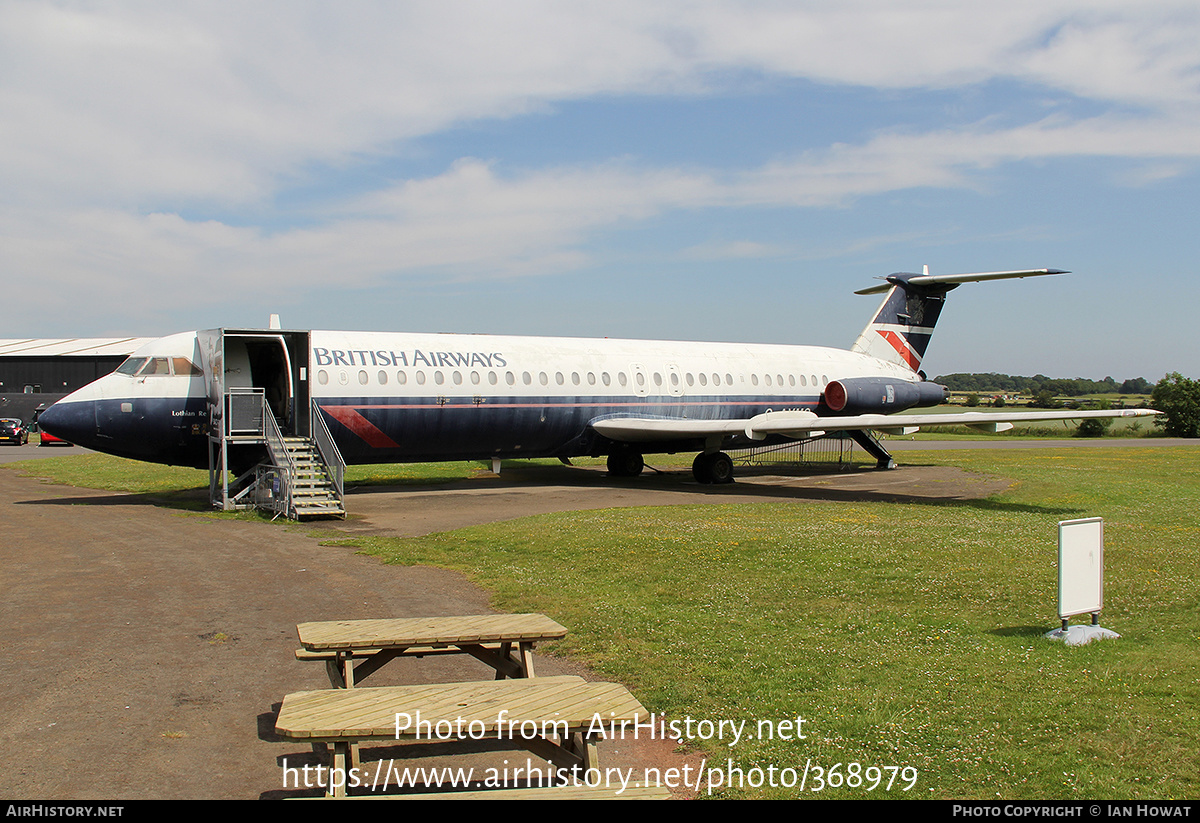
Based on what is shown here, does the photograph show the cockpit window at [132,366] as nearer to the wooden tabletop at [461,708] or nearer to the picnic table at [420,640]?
the picnic table at [420,640]

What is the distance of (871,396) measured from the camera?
29469 millimetres

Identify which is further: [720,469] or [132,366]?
[720,469]

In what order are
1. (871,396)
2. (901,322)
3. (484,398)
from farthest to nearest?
1. (901,322)
2. (871,396)
3. (484,398)

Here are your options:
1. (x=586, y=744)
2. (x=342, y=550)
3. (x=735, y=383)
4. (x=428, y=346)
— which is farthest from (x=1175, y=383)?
(x=586, y=744)

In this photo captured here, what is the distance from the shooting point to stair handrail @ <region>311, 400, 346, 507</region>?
18359 millimetres

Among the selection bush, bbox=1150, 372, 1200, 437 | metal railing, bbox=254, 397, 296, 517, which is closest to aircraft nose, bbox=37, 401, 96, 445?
metal railing, bbox=254, 397, 296, 517

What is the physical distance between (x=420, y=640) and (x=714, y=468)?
20.0 metres

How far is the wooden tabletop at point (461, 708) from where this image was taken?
15.0ft

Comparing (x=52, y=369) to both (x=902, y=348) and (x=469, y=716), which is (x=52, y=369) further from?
(x=469, y=716)

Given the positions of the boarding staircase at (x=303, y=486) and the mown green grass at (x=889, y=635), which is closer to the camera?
the mown green grass at (x=889, y=635)

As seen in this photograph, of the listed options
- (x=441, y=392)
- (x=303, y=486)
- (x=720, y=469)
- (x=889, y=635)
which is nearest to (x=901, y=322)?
(x=720, y=469)

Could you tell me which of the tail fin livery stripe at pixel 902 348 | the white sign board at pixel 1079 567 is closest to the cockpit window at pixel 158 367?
the white sign board at pixel 1079 567

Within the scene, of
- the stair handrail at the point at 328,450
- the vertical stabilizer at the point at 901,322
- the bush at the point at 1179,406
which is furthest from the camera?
the bush at the point at 1179,406

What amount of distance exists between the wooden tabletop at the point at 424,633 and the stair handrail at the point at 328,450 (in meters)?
11.8
